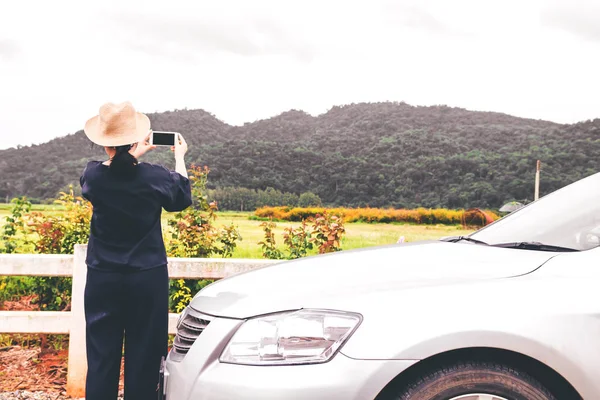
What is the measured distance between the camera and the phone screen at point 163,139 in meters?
3.67

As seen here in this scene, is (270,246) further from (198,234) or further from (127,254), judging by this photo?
(127,254)

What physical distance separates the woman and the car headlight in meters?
1.09

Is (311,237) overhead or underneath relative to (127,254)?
underneath

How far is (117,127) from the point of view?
336 cm

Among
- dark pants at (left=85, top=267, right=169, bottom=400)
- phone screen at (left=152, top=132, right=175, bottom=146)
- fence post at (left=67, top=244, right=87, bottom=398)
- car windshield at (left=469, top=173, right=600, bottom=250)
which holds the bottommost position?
fence post at (left=67, top=244, right=87, bottom=398)

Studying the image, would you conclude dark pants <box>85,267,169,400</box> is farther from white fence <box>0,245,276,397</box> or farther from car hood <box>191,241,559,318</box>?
white fence <box>0,245,276,397</box>

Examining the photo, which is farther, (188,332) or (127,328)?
(127,328)

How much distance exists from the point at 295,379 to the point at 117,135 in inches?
68.5

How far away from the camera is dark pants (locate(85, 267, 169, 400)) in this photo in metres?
3.34

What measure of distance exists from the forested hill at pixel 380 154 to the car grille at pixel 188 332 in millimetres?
17903

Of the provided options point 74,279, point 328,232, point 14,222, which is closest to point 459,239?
point 74,279

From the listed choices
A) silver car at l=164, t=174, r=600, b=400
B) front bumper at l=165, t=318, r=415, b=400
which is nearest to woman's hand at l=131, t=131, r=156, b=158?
silver car at l=164, t=174, r=600, b=400

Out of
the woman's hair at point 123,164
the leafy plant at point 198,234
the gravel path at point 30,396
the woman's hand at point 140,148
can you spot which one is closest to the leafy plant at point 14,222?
the leafy plant at point 198,234

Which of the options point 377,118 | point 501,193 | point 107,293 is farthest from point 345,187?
point 107,293
